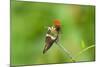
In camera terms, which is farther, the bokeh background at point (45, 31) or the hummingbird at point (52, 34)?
the hummingbird at point (52, 34)

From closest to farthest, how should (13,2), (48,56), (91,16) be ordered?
(13,2)
(48,56)
(91,16)

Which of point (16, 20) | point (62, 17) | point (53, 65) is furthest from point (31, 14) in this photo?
point (53, 65)

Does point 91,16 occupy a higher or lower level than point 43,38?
higher

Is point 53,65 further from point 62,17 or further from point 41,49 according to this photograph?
point 62,17

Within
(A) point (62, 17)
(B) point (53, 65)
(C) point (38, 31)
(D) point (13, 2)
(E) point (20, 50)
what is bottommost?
(B) point (53, 65)
